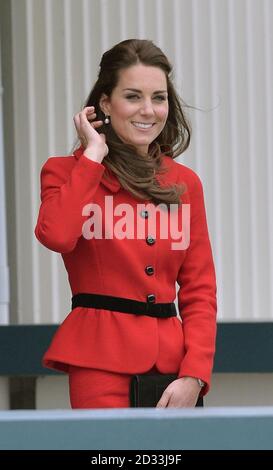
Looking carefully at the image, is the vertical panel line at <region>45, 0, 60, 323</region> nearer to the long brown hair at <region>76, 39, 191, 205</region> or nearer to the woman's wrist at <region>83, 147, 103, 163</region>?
the long brown hair at <region>76, 39, 191, 205</region>

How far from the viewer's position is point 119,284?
4309mm

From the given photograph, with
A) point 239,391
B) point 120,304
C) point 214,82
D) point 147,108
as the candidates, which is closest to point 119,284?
point 120,304

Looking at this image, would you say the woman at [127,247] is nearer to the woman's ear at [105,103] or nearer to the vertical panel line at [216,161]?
the woman's ear at [105,103]

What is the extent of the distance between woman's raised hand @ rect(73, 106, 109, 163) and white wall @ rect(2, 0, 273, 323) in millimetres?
2428

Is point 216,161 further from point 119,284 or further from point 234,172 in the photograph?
point 119,284

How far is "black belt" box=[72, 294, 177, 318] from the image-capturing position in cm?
431

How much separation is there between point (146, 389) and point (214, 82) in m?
2.90

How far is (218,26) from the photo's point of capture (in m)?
6.88

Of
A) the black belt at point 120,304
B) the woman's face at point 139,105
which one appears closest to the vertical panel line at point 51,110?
the woman's face at point 139,105

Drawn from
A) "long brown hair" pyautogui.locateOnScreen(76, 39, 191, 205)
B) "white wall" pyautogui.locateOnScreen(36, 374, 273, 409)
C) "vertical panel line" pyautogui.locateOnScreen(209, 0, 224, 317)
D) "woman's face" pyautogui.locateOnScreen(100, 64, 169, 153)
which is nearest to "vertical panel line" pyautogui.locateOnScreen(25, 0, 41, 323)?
"white wall" pyautogui.locateOnScreen(36, 374, 273, 409)

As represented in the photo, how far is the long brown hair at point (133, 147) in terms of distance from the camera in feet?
14.3
